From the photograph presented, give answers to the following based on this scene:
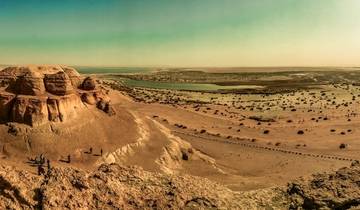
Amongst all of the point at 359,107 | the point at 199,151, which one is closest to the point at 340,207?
the point at 199,151

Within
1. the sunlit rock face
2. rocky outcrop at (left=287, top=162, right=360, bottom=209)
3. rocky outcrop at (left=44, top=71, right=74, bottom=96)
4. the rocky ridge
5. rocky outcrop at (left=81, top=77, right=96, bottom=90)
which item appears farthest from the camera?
rocky outcrop at (left=81, top=77, right=96, bottom=90)

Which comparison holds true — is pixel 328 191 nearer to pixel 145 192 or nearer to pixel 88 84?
pixel 145 192

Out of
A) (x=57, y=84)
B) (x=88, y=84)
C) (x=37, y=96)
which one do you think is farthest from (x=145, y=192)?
(x=88, y=84)

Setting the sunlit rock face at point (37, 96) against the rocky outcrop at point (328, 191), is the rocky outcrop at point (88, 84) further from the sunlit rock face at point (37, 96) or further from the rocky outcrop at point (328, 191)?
the rocky outcrop at point (328, 191)

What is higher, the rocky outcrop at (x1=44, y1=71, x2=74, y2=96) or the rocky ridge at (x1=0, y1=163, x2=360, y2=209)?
the rocky outcrop at (x1=44, y1=71, x2=74, y2=96)

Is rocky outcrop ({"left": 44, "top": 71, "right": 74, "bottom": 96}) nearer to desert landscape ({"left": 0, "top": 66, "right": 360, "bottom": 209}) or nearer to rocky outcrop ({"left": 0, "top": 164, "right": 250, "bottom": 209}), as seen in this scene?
desert landscape ({"left": 0, "top": 66, "right": 360, "bottom": 209})

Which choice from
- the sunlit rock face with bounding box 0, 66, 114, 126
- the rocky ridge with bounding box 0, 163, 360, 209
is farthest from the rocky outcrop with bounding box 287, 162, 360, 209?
the sunlit rock face with bounding box 0, 66, 114, 126
